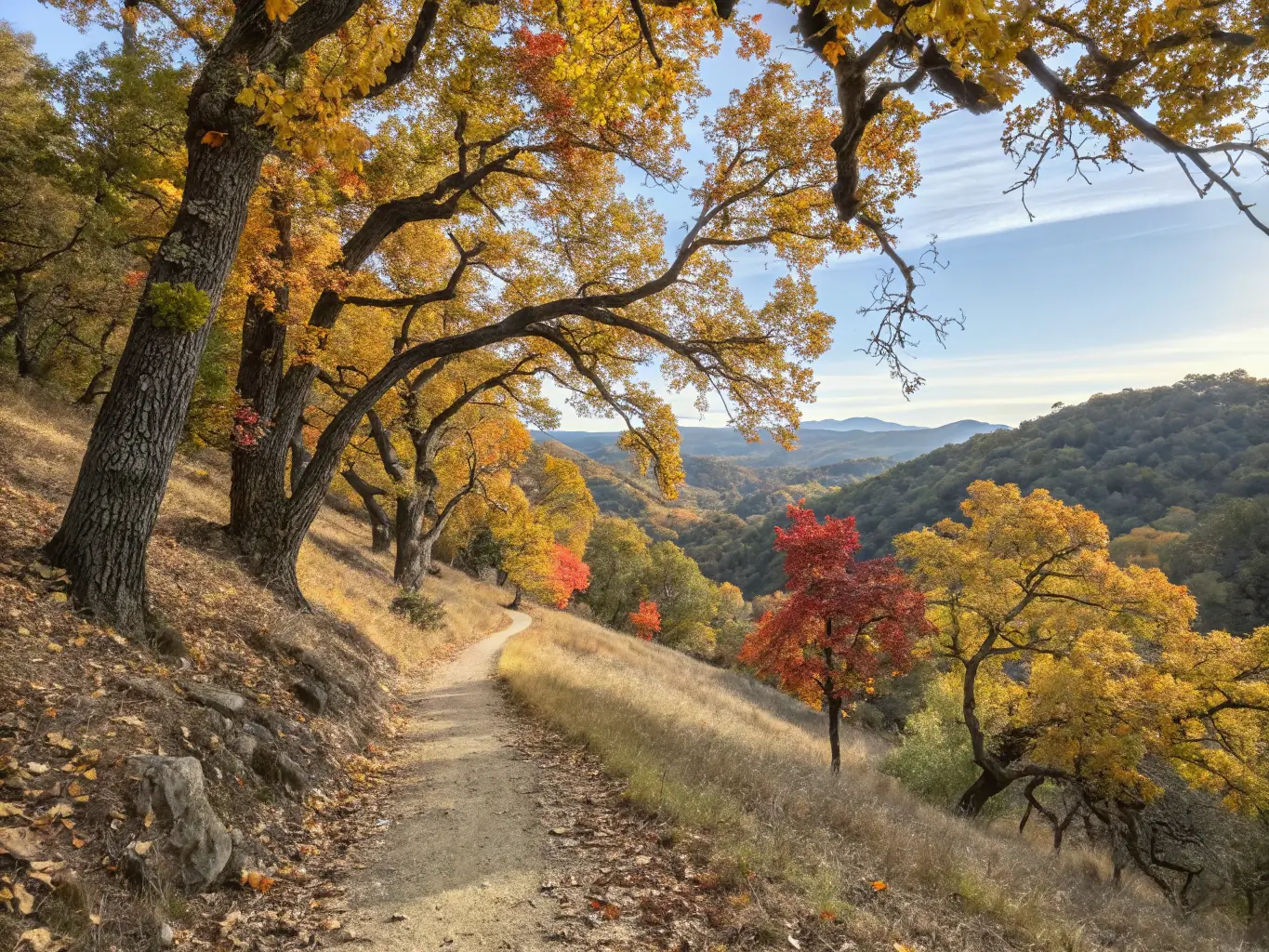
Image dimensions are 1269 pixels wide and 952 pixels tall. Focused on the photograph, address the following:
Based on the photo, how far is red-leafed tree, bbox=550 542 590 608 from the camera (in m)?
36.2

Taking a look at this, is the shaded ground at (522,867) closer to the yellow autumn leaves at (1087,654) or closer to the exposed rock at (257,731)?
the exposed rock at (257,731)

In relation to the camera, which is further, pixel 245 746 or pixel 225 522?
pixel 225 522

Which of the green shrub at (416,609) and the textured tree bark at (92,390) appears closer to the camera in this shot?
the green shrub at (416,609)

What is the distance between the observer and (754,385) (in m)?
8.85

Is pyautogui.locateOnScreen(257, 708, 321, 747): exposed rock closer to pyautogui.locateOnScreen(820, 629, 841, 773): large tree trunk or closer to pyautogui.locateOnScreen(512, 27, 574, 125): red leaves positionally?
pyautogui.locateOnScreen(512, 27, 574, 125): red leaves

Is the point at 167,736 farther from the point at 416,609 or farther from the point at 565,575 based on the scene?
the point at 565,575

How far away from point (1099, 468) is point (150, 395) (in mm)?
113293

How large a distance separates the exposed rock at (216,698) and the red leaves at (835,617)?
1268 centimetres

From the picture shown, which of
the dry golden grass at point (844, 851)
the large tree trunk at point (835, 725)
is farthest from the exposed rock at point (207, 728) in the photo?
the large tree trunk at point (835, 725)

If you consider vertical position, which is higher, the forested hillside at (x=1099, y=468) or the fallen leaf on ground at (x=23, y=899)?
the forested hillside at (x=1099, y=468)

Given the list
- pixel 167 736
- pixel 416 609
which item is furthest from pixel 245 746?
pixel 416 609

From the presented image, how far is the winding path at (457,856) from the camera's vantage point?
12.6 ft

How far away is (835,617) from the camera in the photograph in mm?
15766

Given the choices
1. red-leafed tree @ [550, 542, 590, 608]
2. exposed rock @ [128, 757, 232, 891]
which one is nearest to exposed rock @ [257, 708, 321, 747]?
exposed rock @ [128, 757, 232, 891]
